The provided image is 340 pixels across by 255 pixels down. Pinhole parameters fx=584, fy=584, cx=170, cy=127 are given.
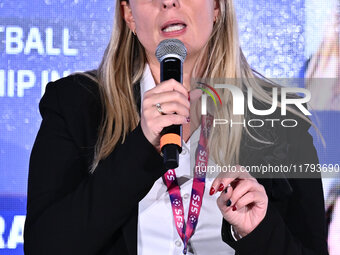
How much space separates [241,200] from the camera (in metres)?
1.37

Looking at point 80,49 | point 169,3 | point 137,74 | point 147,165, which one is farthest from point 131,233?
point 80,49

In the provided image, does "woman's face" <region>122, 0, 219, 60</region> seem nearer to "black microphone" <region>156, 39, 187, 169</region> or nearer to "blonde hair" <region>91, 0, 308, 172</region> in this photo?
"blonde hair" <region>91, 0, 308, 172</region>

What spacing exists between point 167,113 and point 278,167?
0.74 m

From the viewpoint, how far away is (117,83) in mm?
1708

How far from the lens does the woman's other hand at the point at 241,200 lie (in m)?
1.36

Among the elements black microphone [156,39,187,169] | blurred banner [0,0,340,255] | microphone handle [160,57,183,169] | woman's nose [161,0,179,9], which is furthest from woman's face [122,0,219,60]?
blurred banner [0,0,340,255]

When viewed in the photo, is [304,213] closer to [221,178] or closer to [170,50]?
[221,178]

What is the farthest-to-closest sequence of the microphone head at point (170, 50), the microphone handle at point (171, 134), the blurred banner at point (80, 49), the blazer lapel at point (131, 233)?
the blurred banner at point (80, 49), the blazer lapel at point (131, 233), the microphone head at point (170, 50), the microphone handle at point (171, 134)

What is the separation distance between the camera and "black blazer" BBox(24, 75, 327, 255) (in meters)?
1.34

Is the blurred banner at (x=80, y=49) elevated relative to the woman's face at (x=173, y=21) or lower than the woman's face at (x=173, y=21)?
elevated

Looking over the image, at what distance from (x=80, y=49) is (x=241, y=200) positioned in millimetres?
1222

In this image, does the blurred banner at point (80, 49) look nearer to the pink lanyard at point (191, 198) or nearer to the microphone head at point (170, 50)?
the pink lanyard at point (191, 198)

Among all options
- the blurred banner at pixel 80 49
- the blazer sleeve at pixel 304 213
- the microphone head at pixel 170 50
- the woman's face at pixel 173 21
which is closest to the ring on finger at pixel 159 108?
the microphone head at pixel 170 50

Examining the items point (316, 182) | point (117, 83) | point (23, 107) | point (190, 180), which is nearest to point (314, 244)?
point (316, 182)
